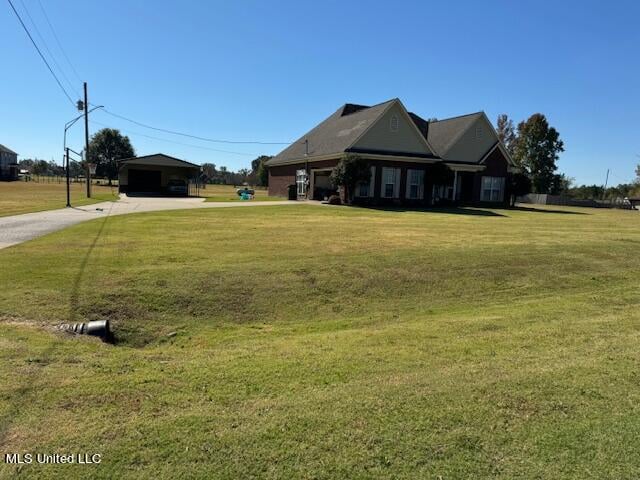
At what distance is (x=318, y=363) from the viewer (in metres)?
4.73

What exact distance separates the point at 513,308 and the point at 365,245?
170 inches

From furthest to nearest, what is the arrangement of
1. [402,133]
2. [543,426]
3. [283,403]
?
[402,133] < [283,403] < [543,426]

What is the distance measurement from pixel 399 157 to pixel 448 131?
28.1ft

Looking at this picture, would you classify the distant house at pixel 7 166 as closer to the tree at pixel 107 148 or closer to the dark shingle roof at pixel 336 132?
the tree at pixel 107 148

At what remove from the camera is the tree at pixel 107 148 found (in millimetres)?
89250

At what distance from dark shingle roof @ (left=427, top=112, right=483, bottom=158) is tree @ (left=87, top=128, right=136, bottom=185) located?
233 ft

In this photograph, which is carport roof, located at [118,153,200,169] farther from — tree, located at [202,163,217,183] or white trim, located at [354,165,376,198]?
tree, located at [202,163,217,183]

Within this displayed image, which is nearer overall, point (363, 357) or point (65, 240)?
point (363, 357)

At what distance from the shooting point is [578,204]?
172 ft

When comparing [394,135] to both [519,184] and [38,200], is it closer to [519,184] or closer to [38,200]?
[519,184]

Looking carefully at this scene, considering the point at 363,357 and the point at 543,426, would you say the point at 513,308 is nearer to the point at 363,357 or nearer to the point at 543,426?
the point at 363,357

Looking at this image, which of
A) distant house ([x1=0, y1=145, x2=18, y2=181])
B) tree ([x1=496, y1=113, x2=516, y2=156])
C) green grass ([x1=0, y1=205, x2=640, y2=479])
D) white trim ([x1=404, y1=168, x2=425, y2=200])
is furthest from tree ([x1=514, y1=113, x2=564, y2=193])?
distant house ([x1=0, y1=145, x2=18, y2=181])

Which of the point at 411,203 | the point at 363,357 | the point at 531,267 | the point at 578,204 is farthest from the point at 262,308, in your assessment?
the point at 578,204

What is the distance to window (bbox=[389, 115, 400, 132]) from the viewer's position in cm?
2978
